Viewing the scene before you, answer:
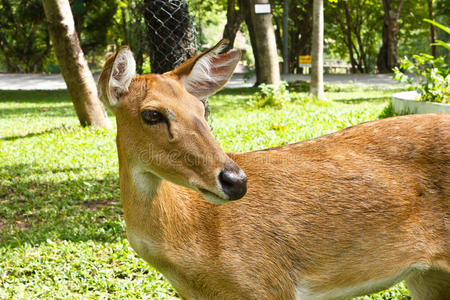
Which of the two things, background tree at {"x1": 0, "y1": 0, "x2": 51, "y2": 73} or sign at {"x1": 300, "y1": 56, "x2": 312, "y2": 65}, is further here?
background tree at {"x1": 0, "y1": 0, "x2": 51, "y2": 73}

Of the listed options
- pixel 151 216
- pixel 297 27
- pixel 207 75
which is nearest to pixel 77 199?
pixel 151 216

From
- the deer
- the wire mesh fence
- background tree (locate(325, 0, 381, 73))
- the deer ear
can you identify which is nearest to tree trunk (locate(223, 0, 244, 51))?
background tree (locate(325, 0, 381, 73))

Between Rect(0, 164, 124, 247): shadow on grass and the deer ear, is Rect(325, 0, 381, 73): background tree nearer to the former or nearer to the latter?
Rect(0, 164, 124, 247): shadow on grass

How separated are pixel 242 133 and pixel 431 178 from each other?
5.69 m

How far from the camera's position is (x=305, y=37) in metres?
29.5

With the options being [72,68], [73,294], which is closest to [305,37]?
[72,68]

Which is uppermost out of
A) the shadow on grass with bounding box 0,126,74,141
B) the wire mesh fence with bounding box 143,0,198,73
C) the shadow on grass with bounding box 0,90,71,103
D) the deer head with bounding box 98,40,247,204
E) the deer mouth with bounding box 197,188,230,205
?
the wire mesh fence with bounding box 143,0,198,73

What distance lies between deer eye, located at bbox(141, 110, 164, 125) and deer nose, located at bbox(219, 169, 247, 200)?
0.41 m

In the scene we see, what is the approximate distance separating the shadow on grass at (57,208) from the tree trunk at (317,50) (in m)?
7.12

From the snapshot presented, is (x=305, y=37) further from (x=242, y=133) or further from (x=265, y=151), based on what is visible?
(x=265, y=151)

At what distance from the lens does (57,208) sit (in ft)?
17.4

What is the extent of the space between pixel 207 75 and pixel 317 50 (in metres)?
9.79

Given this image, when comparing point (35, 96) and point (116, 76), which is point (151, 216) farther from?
point (35, 96)

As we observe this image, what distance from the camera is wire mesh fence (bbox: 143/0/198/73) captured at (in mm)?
4680
